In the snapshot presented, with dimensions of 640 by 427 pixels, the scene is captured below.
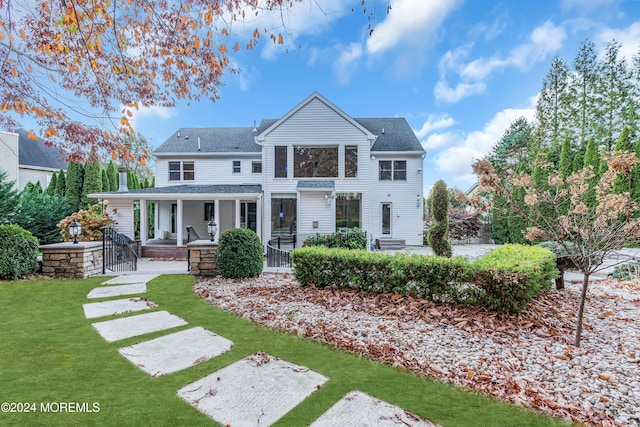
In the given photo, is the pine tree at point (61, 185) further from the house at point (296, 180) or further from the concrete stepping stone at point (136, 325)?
the concrete stepping stone at point (136, 325)

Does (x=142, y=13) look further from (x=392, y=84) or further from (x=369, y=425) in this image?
(x=392, y=84)

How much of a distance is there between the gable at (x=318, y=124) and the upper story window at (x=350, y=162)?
0.63m

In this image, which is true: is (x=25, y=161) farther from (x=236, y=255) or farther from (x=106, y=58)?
(x=236, y=255)

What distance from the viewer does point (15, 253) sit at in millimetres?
6320

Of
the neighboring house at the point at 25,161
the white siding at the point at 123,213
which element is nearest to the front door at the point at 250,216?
the white siding at the point at 123,213

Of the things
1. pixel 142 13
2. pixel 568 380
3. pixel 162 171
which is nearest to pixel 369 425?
pixel 568 380

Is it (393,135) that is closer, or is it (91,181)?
(393,135)

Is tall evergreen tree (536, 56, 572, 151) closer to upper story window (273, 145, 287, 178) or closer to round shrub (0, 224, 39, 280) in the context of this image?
upper story window (273, 145, 287, 178)

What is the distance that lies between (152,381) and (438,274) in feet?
13.6

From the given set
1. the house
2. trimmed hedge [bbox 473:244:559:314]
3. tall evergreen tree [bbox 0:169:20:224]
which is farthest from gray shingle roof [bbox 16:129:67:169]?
trimmed hedge [bbox 473:244:559:314]

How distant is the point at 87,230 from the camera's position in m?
11.5

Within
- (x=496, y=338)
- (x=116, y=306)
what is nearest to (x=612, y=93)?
(x=496, y=338)

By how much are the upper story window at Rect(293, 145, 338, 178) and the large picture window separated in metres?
1.27

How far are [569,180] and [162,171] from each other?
1806 cm
